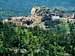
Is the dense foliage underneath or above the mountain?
underneath

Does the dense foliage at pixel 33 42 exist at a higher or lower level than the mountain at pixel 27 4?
lower

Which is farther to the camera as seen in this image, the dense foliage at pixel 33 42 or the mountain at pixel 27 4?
the mountain at pixel 27 4

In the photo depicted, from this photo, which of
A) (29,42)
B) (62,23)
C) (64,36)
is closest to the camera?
(29,42)

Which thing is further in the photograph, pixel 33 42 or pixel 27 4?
pixel 27 4

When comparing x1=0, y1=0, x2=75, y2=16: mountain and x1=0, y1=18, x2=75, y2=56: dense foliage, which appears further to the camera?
x1=0, y1=0, x2=75, y2=16: mountain

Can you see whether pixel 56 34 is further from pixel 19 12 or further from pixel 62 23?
pixel 19 12

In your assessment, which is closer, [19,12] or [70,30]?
[70,30]

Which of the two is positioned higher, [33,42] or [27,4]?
[27,4]

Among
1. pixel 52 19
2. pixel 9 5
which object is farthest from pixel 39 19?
pixel 9 5
